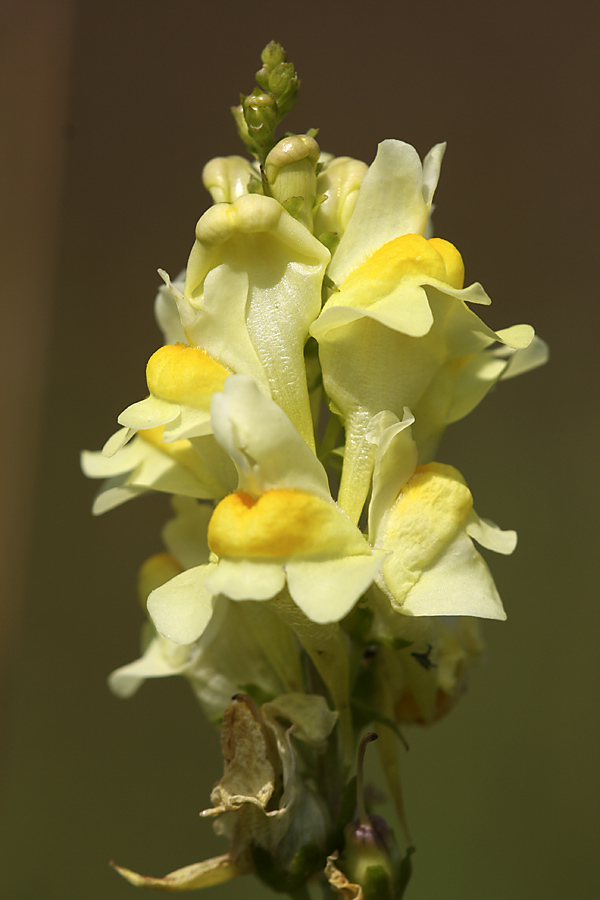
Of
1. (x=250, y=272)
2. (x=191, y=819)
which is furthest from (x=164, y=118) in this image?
(x=250, y=272)

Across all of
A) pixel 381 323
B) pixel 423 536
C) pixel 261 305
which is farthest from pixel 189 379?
pixel 423 536

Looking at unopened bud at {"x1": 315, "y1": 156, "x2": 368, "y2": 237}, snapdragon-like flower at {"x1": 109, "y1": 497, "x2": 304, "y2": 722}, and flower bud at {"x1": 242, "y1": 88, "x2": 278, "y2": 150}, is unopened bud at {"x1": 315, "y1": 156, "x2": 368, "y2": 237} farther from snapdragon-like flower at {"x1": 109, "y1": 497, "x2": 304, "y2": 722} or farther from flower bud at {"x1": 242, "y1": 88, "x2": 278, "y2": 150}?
snapdragon-like flower at {"x1": 109, "y1": 497, "x2": 304, "y2": 722}

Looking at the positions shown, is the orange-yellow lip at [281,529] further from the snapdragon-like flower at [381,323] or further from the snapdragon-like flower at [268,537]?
the snapdragon-like flower at [381,323]

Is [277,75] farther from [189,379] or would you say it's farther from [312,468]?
[312,468]

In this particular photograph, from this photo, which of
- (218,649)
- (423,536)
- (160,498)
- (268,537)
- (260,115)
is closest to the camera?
(268,537)

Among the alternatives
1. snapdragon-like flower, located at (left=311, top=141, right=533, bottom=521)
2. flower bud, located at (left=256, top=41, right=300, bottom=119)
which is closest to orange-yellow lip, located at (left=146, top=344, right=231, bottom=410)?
snapdragon-like flower, located at (left=311, top=141, right=533, bottom=521)

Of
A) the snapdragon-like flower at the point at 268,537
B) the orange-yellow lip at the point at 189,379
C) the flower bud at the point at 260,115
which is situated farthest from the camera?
the flower bud at the point at 260,115

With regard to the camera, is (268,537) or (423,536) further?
(423,536)

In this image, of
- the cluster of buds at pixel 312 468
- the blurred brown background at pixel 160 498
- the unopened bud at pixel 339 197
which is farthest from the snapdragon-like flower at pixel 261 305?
the blurred brown background at pixel 160 498
